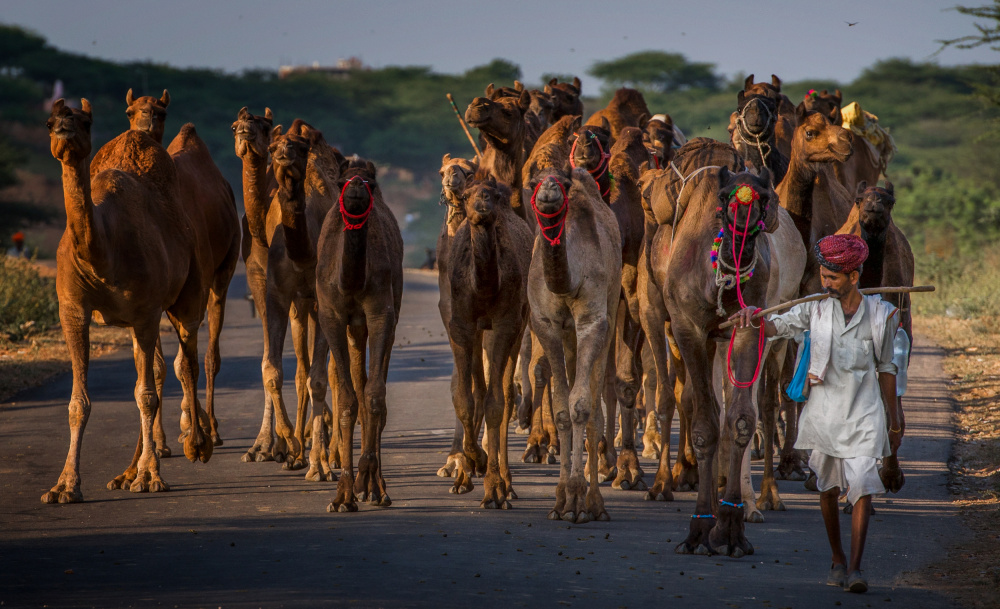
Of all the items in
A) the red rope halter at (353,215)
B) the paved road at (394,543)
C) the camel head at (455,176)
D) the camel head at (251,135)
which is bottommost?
the paved road at (394,543)

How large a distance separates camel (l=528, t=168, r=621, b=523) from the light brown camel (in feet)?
6.48

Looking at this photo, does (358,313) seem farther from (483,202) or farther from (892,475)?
(892,475)

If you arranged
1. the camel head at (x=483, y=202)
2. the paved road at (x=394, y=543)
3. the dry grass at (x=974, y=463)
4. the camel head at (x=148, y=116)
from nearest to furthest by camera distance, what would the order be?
the paved road at (x=394, y=543) → the dry grass at (x=974, y=463) → the camel head at (x=483, y=202) → the camel head at (x=148, y=116)

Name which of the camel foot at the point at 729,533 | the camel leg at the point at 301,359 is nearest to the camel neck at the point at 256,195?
the camel leg at the point at 301,359

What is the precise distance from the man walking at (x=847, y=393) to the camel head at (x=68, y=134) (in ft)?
18.9

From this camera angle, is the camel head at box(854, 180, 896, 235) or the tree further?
the tree

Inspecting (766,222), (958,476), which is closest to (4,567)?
(766,222)

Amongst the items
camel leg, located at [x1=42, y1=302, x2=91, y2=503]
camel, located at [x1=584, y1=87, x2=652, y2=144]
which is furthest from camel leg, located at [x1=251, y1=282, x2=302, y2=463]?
camel, located at [x1=584, y1=87, x2=652, y2=144]

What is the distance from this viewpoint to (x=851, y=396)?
6801 mm

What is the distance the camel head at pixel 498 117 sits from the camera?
10.5 metres

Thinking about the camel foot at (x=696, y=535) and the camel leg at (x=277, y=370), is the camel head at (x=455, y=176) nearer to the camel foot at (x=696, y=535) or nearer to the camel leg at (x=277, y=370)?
the camel leg at (x=277, y=370)

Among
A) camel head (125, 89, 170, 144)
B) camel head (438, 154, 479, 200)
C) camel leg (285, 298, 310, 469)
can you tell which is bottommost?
camel leg (285, 298, 310, 469)

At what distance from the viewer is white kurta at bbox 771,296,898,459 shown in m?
6.77

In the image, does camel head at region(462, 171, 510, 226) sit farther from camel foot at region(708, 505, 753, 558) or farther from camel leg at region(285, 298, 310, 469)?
camel leg at region(285, 298, 310, 469)
